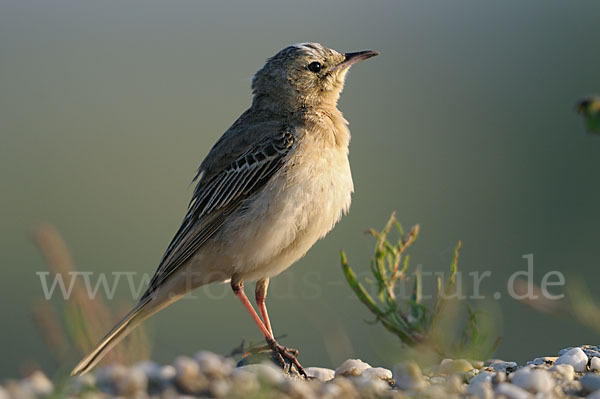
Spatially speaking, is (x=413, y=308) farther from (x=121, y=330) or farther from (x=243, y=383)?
(x=121, y=330)

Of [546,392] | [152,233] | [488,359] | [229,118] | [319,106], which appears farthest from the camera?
[229,118]

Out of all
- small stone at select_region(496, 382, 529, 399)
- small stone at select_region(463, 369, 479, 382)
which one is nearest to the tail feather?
small stone at select_region(463, 369, 479, 382)

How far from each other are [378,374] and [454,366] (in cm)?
53

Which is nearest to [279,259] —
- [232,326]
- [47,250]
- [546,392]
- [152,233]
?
[546,392]

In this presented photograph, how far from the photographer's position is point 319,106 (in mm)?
7195

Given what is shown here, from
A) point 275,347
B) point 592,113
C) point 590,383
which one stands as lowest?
point 275,347

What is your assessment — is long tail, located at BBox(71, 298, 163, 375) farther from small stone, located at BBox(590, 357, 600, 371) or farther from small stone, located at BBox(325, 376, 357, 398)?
small stone, located at BBox(590, 357, 600, 371)

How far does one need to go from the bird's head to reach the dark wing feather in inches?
25.7

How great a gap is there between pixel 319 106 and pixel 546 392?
354 centimetres

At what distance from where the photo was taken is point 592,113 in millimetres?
2877

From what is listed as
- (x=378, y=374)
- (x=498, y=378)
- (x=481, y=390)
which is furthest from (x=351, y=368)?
(x=481, y=390)

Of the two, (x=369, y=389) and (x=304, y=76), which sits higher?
(x=304, y=76)

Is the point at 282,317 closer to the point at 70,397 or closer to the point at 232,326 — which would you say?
the point at 232,326

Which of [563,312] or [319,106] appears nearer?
[563,312]
